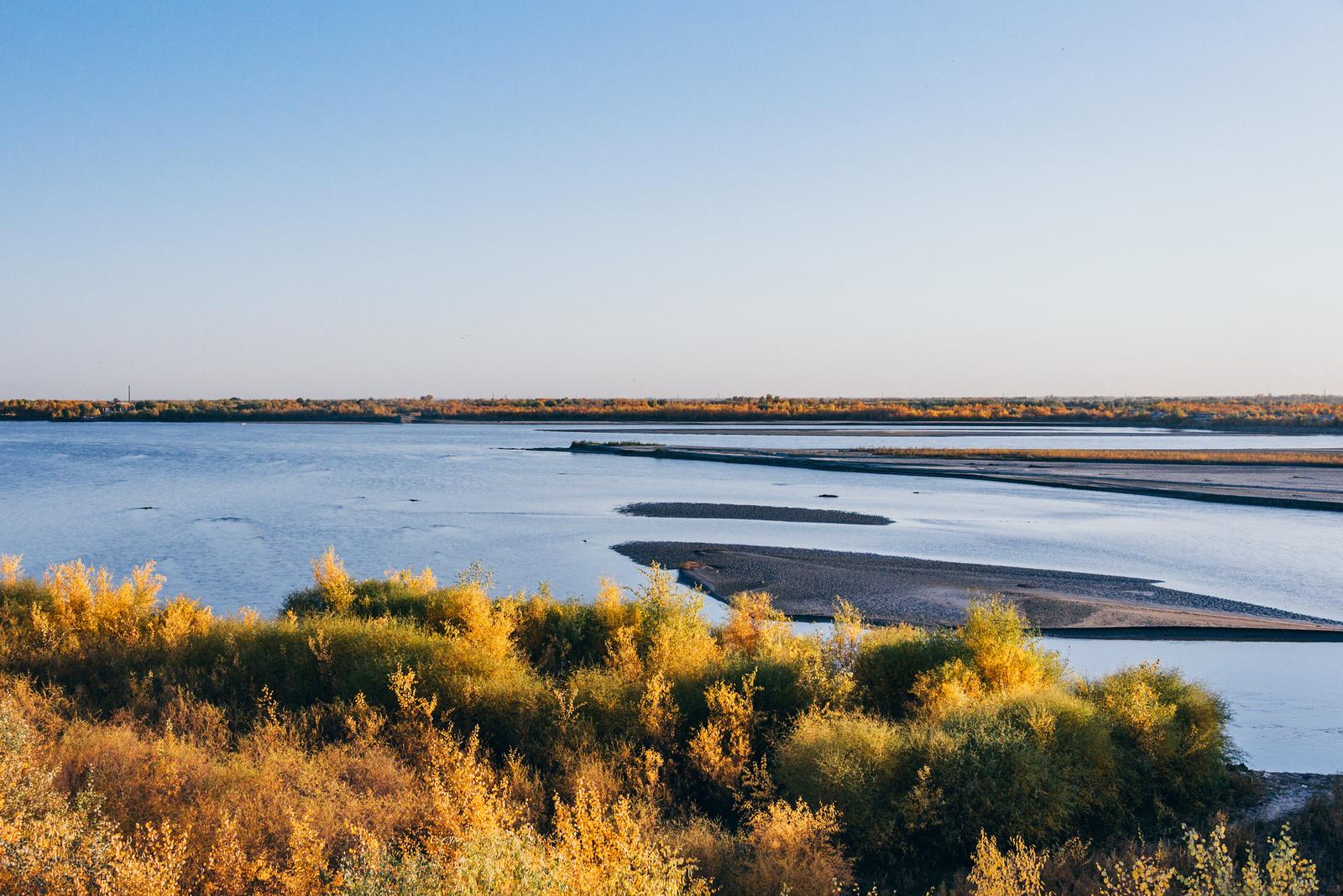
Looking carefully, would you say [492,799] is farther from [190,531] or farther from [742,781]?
[190,531]

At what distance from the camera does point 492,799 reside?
218 inches

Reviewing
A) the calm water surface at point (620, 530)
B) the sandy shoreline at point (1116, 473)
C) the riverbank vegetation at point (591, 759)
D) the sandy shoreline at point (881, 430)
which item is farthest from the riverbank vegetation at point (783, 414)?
the riverbank vegetation at point (591, 759)

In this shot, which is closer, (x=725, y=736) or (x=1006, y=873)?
(x=1006, y=873)

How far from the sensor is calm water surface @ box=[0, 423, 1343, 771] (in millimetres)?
12531

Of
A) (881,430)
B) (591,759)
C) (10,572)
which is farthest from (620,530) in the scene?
(881,430)

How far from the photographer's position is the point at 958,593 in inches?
623

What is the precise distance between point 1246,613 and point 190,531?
22.2 m

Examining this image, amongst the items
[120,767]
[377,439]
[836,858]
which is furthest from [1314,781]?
[377,439]

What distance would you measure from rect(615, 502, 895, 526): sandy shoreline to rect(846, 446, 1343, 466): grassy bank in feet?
67.4

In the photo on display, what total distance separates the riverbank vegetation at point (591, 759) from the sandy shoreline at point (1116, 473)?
24.9 metres

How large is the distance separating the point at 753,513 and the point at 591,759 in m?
19.7

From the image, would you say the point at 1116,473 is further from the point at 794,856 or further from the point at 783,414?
the point at 783,414

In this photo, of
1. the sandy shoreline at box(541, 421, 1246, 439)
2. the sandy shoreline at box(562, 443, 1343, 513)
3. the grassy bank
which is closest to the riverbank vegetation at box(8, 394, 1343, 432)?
the sandy shoreline at box(541, 421, 1246, 439)

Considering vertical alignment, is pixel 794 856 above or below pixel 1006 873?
below
